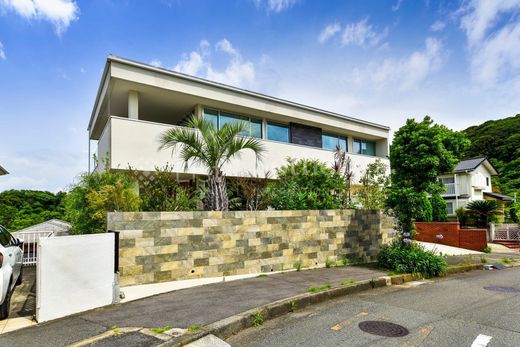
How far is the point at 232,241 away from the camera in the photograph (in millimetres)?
8117

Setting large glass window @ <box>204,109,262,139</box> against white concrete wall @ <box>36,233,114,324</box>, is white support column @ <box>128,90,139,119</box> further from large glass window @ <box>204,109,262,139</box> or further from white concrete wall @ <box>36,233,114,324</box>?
white concrete wall @ <box>36,233,114,324</box>

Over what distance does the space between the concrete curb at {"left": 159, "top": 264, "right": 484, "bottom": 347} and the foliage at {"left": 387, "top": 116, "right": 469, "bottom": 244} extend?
6.82ft

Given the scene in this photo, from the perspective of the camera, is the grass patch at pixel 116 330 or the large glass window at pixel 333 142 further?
the large glass window at pixel 333 142

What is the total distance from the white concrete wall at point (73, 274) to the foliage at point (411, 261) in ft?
24.1

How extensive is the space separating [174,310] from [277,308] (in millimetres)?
1677

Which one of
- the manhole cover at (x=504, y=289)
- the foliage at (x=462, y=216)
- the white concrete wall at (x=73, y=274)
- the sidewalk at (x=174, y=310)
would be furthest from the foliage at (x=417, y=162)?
the foliage at (x=462, y=216)

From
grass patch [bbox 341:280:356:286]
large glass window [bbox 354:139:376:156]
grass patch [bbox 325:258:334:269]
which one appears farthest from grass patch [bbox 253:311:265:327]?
large glass window [bbox 354:139:376:156]

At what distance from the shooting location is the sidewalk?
4.24m

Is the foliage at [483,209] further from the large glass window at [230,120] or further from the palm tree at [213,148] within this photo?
the palm tree at [213,148]

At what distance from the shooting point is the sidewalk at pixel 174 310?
4.24m

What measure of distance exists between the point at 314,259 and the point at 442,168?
4689 millimetres

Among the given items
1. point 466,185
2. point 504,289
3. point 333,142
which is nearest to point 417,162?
point 504,289

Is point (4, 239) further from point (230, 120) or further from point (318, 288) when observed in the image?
point (230, 120)

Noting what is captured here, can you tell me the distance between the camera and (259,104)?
14.2 metres
